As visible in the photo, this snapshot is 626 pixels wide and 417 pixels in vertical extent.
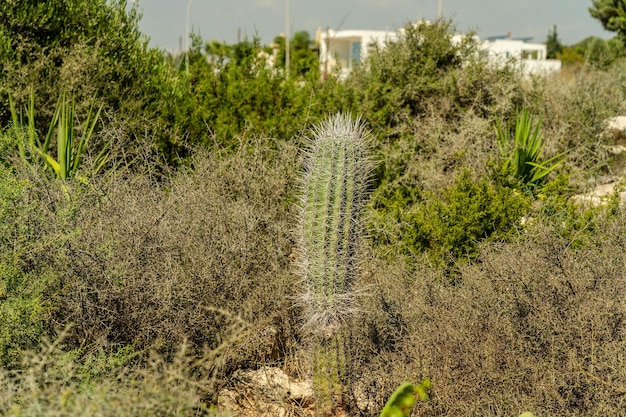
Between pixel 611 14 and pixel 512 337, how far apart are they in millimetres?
26448

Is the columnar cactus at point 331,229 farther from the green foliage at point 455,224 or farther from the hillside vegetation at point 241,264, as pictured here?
the green foliage at point 455,224

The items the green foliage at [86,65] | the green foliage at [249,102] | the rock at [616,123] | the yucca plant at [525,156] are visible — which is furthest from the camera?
the rock at [616,123]

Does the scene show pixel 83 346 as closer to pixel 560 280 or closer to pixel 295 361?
pixel 295 361

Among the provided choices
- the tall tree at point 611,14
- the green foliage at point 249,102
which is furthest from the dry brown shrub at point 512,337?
the tall tree at point 611,14

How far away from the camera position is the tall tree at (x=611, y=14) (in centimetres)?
2470

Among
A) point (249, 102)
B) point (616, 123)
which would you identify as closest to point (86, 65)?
point (249, 102)

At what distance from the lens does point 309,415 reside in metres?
4.31

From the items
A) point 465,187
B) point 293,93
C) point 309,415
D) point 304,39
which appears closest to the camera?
point 309,415

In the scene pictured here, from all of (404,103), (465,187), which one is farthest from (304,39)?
(465,187)

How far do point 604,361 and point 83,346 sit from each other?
269 cm

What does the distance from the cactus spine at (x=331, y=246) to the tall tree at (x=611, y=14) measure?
74.7 ft

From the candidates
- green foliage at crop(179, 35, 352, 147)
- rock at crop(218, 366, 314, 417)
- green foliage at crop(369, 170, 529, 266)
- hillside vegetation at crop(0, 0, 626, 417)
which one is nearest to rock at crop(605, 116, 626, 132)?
hillside vegetation at crop(0, 0, 626, 417)

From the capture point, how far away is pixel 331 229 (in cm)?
403

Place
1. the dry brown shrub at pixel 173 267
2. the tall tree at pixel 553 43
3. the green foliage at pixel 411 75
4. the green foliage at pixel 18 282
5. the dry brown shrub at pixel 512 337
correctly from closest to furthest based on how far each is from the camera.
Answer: the green foliage at pixel 18 282
the dry brown shrub at pixel 512 337
the dry brown shrub at pixel 173 267
the green foliage at pixel 411 75
the tall tree at pixel 553 43
